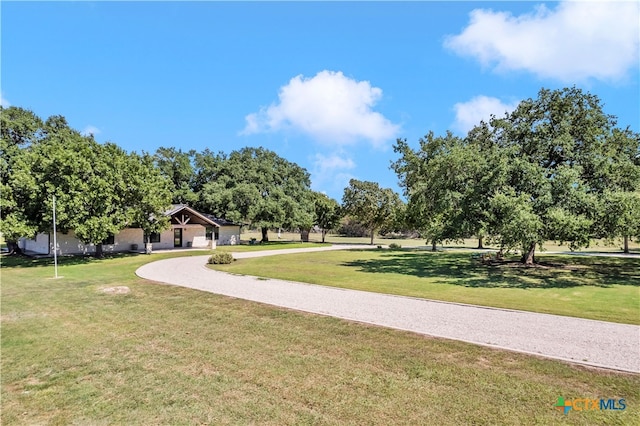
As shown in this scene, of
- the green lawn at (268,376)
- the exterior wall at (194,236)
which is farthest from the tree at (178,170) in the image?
the green lawn at (268,376)

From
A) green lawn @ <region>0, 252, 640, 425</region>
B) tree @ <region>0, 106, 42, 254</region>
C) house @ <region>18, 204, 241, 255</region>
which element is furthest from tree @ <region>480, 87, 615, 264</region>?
house @ <region>18, 204, 241, 255</region>

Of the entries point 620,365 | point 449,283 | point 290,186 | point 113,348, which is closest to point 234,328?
point 113,348

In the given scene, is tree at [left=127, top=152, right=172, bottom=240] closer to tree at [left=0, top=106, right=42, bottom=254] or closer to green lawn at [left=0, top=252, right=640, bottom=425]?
tree at [left=0, top=106, right=42, bottom=254]

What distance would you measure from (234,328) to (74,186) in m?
19.7

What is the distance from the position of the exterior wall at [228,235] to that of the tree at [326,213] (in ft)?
45.0

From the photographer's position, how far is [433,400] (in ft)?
16.7

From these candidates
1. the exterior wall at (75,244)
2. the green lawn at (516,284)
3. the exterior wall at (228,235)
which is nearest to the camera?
the green lawn at (516,284)

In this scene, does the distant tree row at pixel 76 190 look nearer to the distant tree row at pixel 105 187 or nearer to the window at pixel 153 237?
the distant tree row at pixel 105 187

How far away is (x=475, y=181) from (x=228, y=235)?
107 ft

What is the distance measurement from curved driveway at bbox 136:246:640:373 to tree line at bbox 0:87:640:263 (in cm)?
649

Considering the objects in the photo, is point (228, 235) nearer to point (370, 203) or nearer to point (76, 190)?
point (370, 203)

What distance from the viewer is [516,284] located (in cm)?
1589

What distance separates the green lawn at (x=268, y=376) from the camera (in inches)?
186

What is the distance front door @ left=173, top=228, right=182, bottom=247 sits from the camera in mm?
37594
